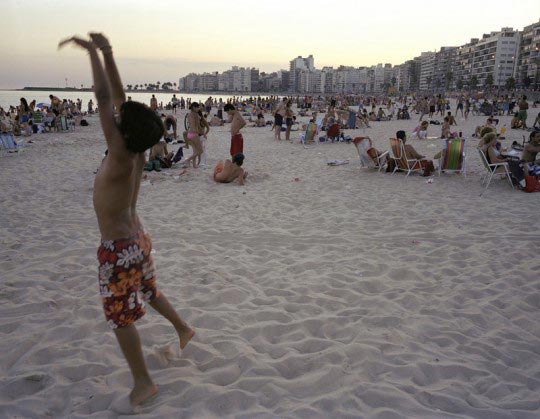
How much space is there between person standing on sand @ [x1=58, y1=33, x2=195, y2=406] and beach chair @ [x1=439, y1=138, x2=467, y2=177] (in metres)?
7.42

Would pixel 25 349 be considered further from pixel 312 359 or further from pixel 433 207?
pixel 433 207

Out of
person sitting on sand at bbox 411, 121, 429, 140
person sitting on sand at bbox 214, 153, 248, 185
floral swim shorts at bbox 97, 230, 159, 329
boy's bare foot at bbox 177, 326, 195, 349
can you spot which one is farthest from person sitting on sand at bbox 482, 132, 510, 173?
person sitting on sand at bbox 411, 121, 429, 140

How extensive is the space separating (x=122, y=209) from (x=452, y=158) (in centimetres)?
771

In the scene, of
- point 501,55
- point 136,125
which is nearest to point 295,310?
point 136,125

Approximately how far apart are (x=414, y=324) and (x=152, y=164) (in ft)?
24.0

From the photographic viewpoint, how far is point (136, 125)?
5.82 feet

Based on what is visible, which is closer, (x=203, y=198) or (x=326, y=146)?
(x=203, y=198)

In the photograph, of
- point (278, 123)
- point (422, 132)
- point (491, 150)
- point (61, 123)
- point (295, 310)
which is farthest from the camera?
point (61, 123)

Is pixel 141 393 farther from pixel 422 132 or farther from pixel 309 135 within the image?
pixel 422 132

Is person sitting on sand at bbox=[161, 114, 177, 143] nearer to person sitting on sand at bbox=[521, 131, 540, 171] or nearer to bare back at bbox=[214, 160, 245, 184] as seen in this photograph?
bare back at bbox=[214, 160, 245, 184]

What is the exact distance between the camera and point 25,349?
265 centimetres

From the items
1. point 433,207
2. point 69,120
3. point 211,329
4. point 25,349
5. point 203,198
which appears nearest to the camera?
point 25,349

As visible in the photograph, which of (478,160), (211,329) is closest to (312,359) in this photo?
(211,329)

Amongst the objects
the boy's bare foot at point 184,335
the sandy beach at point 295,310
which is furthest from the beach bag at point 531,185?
the boy's bare foot at point 184,335
